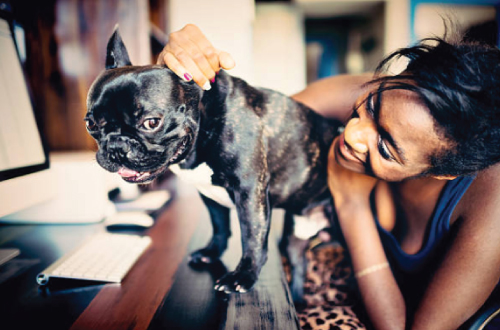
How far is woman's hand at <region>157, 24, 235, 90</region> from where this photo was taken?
52 cm

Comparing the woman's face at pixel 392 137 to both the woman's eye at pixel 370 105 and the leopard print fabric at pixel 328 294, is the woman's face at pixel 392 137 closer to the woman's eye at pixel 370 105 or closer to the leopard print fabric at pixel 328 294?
the woman's eye at pixel 370 105

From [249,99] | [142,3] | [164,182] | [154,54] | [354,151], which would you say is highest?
[142,3]

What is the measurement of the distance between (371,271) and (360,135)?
35 cm

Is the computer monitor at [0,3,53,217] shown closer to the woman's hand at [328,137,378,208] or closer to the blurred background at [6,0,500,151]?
the blurred background at [6,0,500,151]

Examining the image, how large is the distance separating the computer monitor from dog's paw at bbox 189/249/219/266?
0.44m

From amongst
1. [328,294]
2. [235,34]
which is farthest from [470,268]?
[235,34]

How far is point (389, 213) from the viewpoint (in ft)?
2.80

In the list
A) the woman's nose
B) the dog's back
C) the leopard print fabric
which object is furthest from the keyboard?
the woman's nose

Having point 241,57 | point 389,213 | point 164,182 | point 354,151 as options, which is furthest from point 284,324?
point 241,57

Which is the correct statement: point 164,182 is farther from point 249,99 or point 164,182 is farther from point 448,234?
point 448,234

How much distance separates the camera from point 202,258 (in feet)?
2.27

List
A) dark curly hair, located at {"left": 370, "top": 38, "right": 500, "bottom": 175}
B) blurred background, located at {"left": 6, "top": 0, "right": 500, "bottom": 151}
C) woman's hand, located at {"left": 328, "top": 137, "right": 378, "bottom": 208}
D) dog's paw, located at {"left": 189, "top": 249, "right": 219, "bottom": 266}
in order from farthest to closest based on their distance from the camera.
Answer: blurred background, located at {"left": 6, "top": 0, "right": 500, "bottom": 151} → woman's hand, located at {"left": 328, "top": 137, "right": 378, "bottom": 208} → dog's paw, located at {"left": 189, "top": 249, "right": 219, "bottom": 266} → dark curly hair, located at {"left": 370, "top": 38, "right": 500, "bottom": 175}

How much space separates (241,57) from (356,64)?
2.02 meters

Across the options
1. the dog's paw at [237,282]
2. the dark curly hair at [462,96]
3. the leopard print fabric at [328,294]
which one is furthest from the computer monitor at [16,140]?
the dark curly hair at [462,96]
